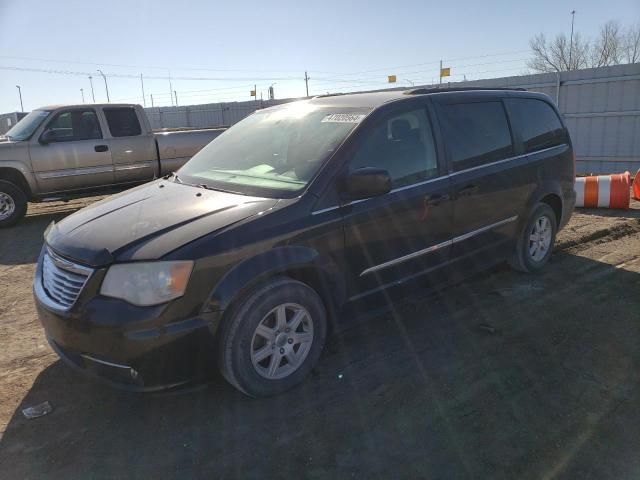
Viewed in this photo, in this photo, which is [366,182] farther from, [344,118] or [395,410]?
[395,410]

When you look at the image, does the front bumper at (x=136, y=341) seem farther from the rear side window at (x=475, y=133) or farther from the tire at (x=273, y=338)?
the rear side window at (x=475, y=133)

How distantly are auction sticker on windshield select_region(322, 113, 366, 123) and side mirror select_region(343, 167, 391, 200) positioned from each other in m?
0.49

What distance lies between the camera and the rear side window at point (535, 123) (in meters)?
4.77

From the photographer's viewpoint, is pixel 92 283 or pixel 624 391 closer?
pixel 92 283

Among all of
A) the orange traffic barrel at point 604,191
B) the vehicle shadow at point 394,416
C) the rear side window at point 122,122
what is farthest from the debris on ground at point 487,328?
the rear side window at point 122,122

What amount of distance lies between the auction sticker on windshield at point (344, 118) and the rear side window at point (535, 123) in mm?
1933

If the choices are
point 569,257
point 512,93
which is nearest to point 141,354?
point 512,93

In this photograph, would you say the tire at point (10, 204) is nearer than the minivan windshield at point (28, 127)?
Yes

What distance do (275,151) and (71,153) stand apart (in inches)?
260

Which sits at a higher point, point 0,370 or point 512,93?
point 512,93

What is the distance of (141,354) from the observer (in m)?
2.65

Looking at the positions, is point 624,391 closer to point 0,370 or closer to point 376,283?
point 376,283

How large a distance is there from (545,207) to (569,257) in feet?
3.14

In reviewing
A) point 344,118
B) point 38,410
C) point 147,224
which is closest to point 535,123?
point 344,118
